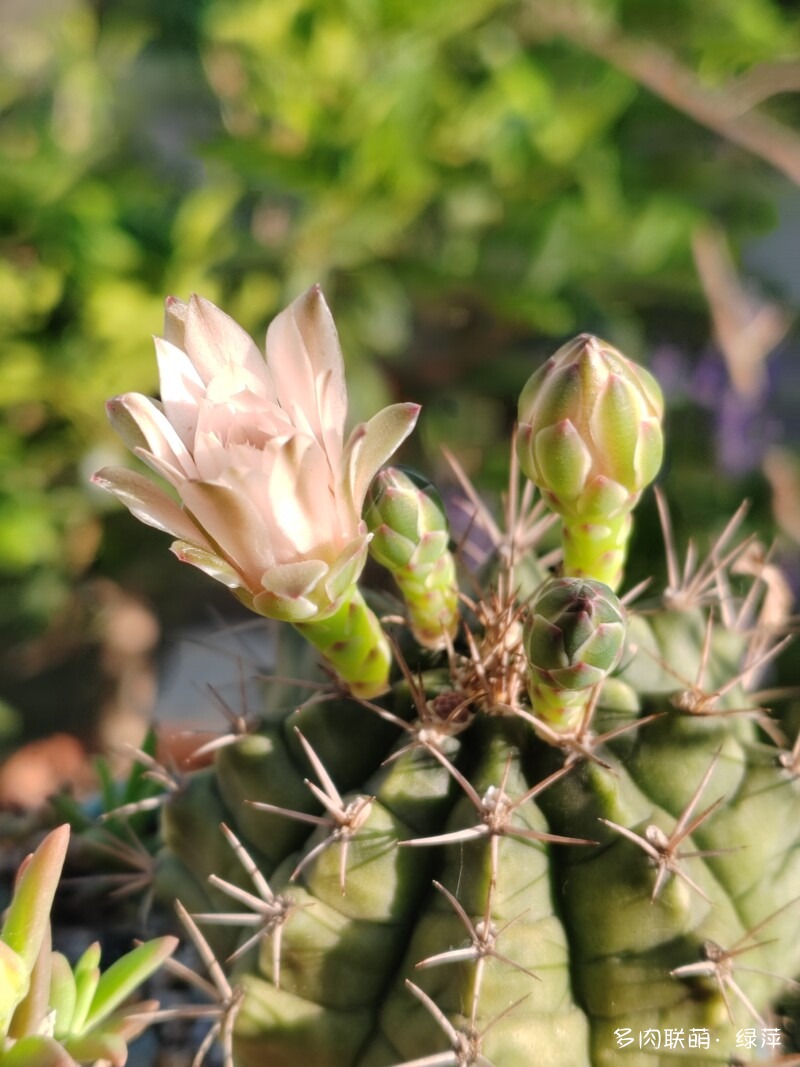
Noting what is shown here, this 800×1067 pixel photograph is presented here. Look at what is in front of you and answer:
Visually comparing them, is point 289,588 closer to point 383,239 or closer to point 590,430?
point 590,430

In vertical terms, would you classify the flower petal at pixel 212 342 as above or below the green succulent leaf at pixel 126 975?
above

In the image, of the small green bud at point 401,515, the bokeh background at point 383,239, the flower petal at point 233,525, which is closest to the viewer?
the flower petal at point 233,525

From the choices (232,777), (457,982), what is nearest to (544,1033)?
(457,982)

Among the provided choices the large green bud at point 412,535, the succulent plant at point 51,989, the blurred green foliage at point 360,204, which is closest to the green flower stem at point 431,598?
the large green bud at point 412,535

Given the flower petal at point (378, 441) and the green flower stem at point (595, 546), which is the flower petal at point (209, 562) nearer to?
the flower petal at point (378, 441)

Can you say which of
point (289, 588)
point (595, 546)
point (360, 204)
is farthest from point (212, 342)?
point (360, 204)

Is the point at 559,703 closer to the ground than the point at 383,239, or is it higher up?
closer to the ground

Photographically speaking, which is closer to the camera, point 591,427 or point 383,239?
point 591,427
